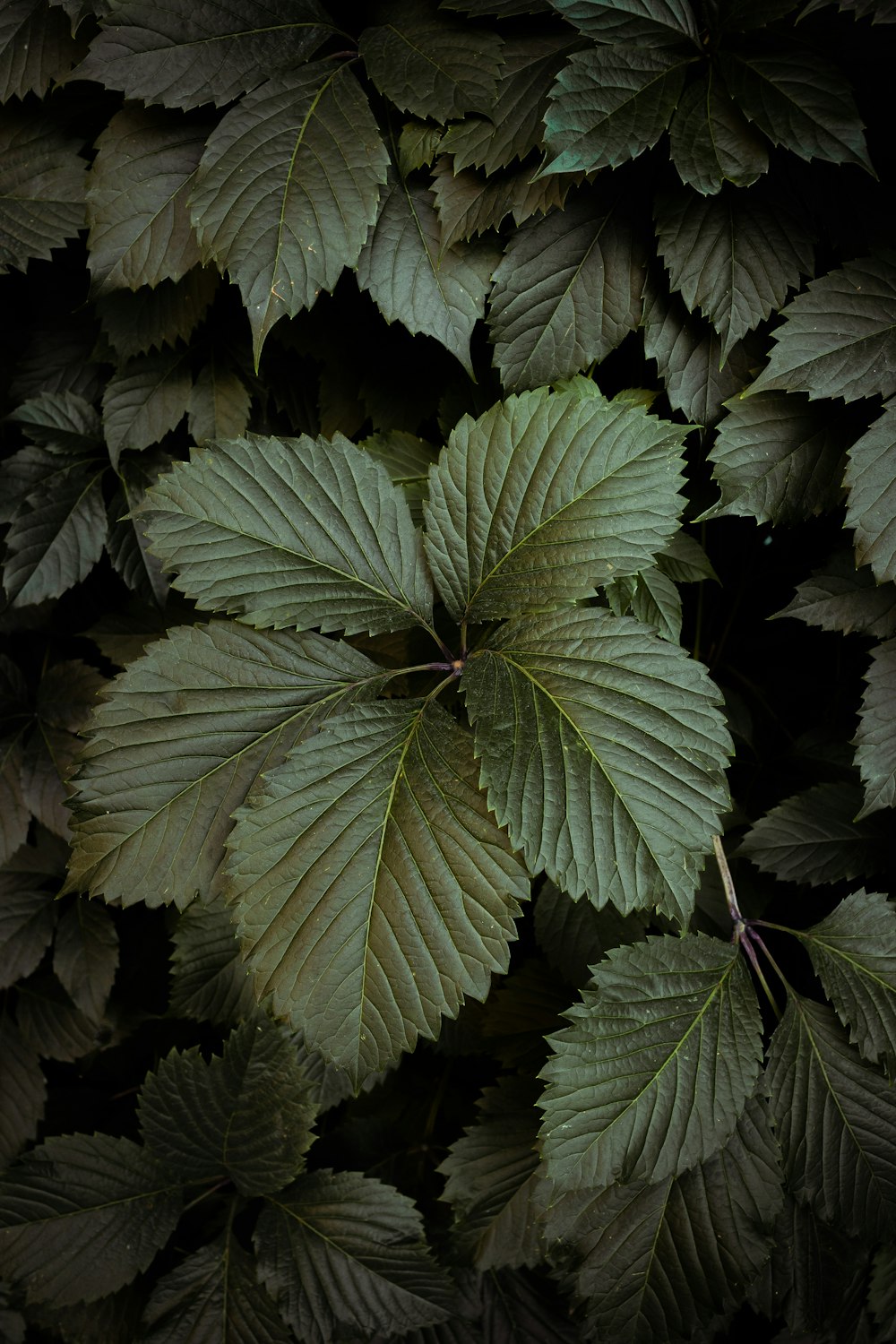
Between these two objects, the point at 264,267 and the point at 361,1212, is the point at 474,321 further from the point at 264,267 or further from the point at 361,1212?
the point at 361,1212

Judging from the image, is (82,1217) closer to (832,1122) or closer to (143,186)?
(832,1122)

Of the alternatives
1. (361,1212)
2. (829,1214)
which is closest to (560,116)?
(829,1214)

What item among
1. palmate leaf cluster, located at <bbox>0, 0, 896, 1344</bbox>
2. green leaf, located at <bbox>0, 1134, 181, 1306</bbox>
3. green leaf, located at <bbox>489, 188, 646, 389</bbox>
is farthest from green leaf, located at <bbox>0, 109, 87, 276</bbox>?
green leaf, located at <bbox>0, 1134, 181, 1306</bbox>

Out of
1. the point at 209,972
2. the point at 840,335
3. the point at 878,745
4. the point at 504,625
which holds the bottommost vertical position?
the point at 209,972

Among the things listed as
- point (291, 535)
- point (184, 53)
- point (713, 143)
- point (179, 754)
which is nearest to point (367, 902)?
point (179, 754)

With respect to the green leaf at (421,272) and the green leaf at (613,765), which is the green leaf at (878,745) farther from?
the green leaf at (421,272)

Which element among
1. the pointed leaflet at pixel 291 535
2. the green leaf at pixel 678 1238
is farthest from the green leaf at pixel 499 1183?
the pointed leaflet at pixel 291 535
